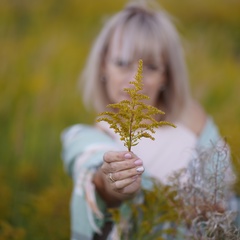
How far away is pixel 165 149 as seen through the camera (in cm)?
192

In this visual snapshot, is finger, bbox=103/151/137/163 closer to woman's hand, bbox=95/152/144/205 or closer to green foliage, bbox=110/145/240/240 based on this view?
woman's hand, bbox=95/152/144/205

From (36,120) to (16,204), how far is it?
1.90 ft

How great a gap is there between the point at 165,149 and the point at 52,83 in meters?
1.03

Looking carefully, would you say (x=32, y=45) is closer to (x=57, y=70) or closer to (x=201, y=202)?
(x=57, y=70)

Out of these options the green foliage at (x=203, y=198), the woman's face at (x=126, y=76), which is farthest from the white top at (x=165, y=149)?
the green foliage at (x=203, y=198)

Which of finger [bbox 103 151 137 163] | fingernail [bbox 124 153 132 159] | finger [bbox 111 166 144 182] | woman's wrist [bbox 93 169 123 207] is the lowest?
finger [bbox 111 166 144 182]

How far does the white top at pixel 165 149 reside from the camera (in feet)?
6.02

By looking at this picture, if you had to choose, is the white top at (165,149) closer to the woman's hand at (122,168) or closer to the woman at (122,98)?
the woman at (122,98)

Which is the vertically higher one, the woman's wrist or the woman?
the woman

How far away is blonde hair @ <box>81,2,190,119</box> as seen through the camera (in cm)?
187

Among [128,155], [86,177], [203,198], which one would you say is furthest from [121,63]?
[128,155]

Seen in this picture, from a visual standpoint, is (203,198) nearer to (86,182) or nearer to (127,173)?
(127,173)

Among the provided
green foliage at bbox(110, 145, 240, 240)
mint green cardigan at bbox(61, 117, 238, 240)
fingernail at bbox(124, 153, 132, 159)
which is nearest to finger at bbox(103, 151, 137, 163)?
fingernail at bbox(124, 153, 132, 159)

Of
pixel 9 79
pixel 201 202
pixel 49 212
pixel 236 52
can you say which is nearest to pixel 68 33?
pixel 9 79
